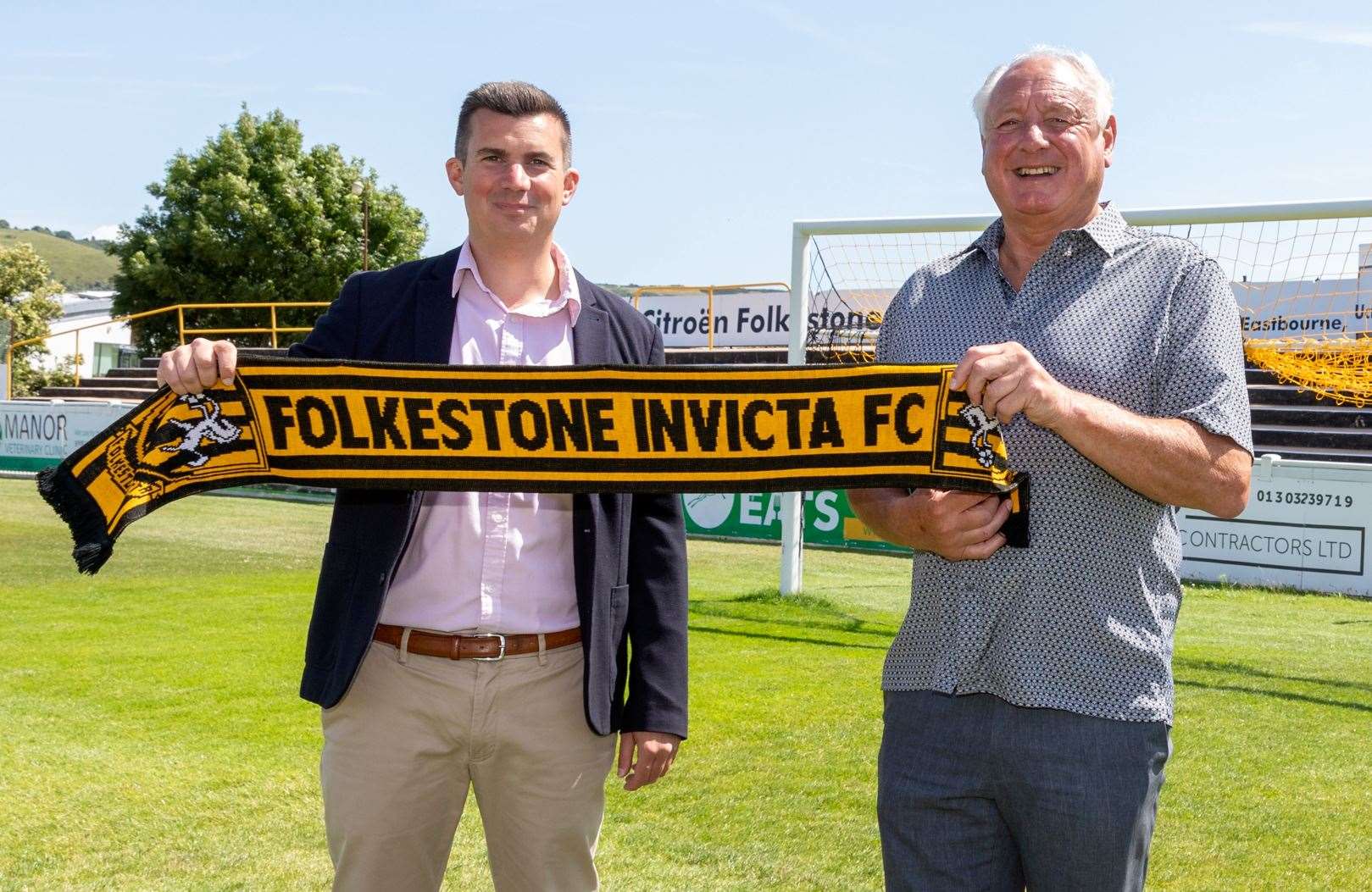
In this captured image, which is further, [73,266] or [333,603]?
[73,266]

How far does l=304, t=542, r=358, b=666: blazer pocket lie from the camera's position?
287cm

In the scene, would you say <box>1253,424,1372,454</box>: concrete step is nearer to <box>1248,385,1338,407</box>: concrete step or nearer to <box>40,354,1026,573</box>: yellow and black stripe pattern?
<box>1248,385,1338,407</box>: concrete step

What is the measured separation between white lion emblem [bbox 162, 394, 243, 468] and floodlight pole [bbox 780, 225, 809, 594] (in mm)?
7666

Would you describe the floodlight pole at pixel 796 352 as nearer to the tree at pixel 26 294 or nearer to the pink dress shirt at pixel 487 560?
the pink dress shirt at pixel 487 560

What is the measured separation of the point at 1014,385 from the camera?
2289 mm

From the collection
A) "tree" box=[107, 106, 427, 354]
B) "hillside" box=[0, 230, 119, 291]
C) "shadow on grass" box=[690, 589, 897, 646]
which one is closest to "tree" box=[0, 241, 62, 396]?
"tree" box=[107, 106, 427, 354]

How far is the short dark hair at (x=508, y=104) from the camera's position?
2.93 meters

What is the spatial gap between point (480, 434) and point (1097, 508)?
1.30 metres

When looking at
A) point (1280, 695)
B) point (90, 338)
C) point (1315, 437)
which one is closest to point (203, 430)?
point (1280, 695)

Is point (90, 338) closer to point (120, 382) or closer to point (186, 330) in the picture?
point (186, 330)

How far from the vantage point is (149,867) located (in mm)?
4723

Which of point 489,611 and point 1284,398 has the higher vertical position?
point 489,611

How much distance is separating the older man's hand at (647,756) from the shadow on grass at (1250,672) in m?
6.45

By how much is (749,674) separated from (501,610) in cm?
540
